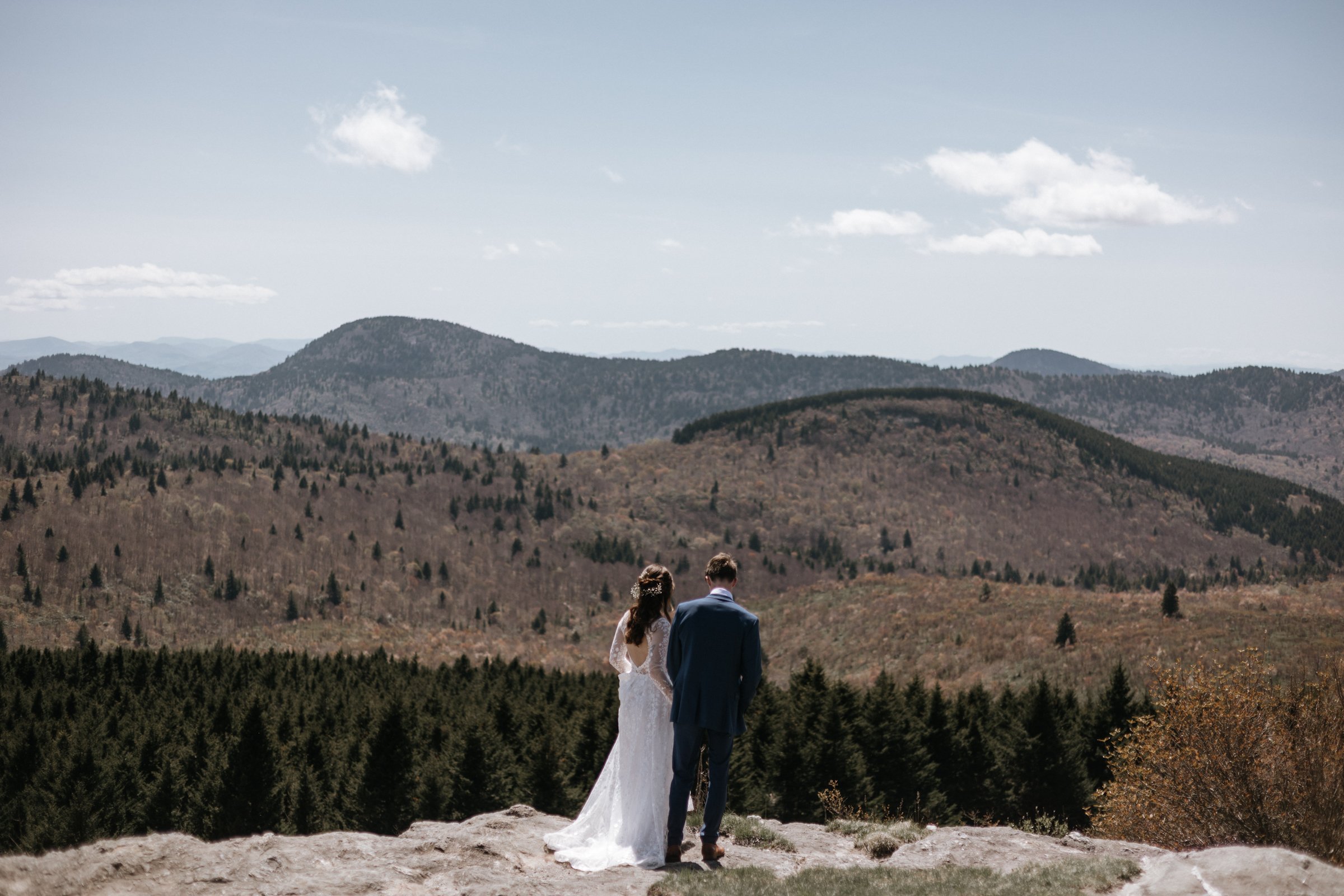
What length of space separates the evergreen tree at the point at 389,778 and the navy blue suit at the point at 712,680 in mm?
24247

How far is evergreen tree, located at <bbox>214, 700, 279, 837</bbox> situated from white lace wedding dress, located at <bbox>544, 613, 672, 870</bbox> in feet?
78.8

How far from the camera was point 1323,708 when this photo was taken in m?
16.0

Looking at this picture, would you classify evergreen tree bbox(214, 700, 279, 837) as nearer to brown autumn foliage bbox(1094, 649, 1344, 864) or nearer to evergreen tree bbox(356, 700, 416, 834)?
evergreen tree bbox(356, 700, 416, 834)

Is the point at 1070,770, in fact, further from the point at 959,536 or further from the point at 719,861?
the point at 959,536

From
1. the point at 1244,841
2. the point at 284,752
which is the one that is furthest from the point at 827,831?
the point at 284,752

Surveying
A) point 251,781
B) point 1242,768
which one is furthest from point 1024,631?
point 251,781

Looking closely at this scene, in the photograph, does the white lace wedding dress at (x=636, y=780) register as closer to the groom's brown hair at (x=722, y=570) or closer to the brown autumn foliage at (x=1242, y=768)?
the groom's brown hair at (x=722, y=570)

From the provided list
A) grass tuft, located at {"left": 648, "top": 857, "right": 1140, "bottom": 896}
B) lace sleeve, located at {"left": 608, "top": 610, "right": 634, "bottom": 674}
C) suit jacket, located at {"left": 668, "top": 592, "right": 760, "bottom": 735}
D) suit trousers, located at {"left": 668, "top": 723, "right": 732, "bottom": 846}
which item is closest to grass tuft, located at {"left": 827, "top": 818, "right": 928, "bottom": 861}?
grass tuft, located at {"left": 648, "top": 857, "right": 1140, "bottom": 896}

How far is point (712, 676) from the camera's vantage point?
1014cm

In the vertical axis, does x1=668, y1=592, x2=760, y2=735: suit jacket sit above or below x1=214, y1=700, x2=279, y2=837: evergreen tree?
above

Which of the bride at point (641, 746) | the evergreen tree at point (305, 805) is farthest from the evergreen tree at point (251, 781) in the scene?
the bride at point (641, 746)

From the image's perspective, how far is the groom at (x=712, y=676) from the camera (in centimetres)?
1014

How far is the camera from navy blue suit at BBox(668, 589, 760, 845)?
10133mm

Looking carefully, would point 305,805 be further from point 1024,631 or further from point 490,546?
point 490,546
